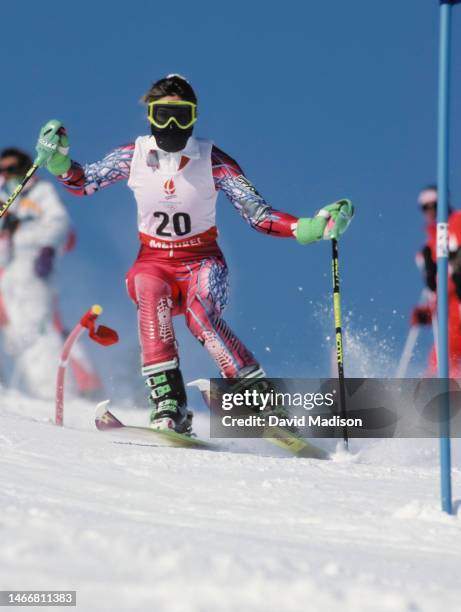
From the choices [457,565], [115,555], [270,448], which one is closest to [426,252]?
[270,448]

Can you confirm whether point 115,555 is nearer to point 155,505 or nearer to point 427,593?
point 427,593

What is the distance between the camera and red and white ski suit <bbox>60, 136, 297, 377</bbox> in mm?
5609

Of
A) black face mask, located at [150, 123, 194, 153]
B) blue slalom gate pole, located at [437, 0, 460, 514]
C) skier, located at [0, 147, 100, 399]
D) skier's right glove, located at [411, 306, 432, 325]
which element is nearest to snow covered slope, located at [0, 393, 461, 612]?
blue slalom gate pole, located at [437, 0, 460, 514]

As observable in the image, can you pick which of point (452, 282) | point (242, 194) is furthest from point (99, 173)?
point (452, 282)

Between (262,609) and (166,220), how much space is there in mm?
4057

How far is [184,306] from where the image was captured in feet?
18.9

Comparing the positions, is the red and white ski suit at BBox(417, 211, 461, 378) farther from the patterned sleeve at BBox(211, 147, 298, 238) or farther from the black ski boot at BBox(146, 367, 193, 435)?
the black ski boot at BBox(146, 367, 193, 435)

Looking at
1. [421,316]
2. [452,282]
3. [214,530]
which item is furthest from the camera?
[421,316]

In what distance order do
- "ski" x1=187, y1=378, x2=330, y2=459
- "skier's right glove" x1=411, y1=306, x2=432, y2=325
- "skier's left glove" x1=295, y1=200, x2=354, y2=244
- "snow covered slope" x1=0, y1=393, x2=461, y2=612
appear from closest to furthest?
"snow covered slope" x1=0, y1=393, x2=461, y2=612, "skier's left glove" x1=295, y1=200, x2=354, y2=244, "ski" x1=187, y1=378, x2=330, y2=459, "skier's right glove" x1=411, y1=306, x2=432, y2=325

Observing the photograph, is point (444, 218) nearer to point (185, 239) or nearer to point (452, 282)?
point (185, 239)

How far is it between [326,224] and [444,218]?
2.09m

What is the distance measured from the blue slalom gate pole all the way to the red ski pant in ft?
8.09

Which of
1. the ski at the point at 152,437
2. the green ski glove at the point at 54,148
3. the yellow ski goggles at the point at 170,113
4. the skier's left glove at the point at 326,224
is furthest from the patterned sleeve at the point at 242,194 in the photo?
the ski at the point at 152,437

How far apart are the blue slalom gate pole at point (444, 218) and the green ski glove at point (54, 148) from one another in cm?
306
